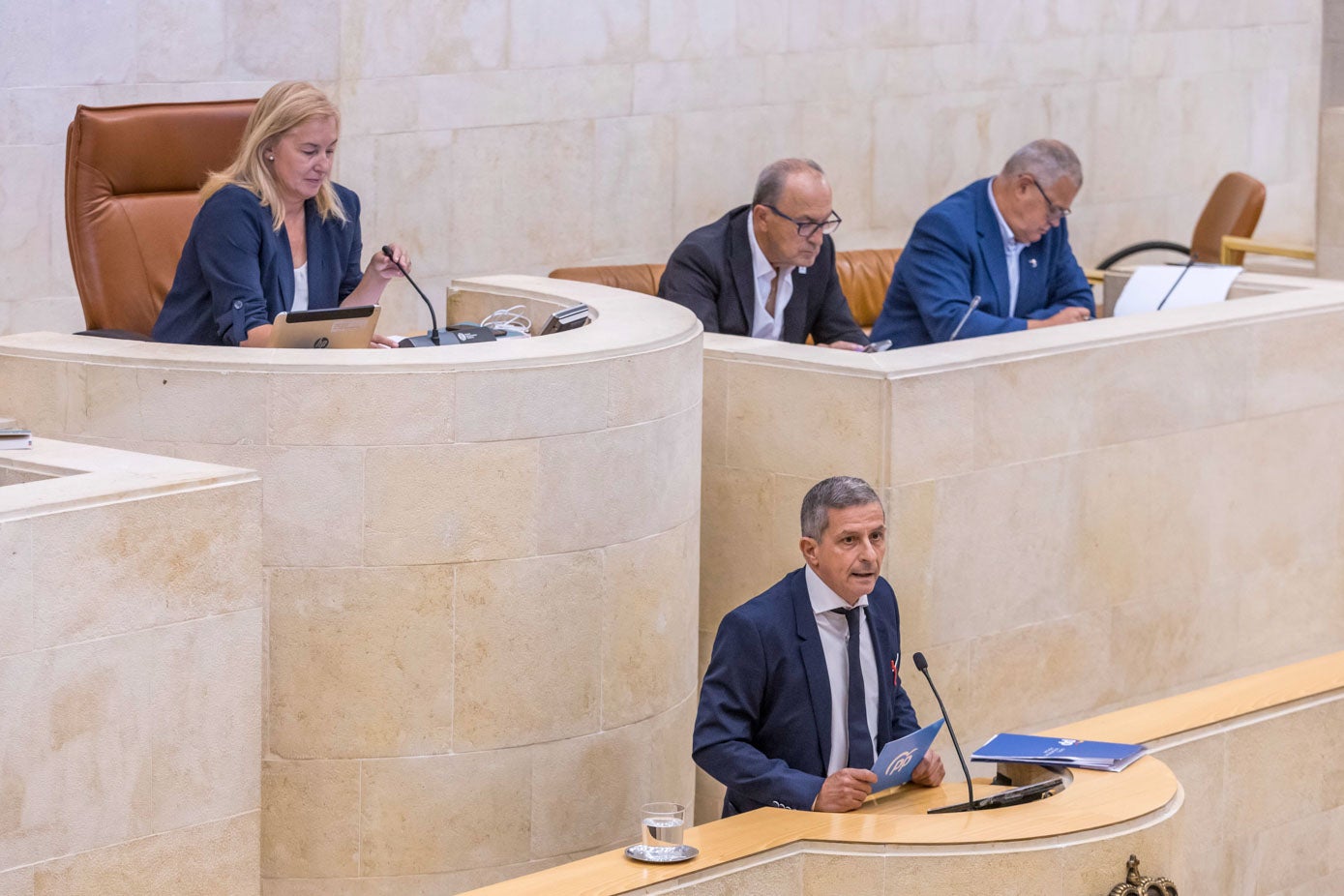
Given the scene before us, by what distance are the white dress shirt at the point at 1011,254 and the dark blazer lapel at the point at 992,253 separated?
0.01m

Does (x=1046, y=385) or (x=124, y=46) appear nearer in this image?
(x=1046, y=385)

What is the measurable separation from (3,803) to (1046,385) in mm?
3319

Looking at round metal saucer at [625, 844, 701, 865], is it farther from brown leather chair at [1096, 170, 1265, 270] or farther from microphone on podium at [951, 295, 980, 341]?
brown leather chair at [1096, 170, 1265, 270]

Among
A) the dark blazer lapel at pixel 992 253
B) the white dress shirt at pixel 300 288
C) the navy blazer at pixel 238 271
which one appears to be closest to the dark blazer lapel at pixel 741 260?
the dark blazer lapel at pixel 992 253

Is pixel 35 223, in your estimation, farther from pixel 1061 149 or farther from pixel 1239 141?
pixel 1239 141

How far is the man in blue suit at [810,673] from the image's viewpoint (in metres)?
4.72

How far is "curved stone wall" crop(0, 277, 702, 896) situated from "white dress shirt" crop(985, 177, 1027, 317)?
1855mm

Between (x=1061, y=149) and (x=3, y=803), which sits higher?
(x=1061, y=149)

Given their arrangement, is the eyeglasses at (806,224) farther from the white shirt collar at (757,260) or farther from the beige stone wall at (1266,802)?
the beige stone wall at (1266,802)

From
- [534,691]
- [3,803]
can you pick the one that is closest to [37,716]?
[3,803]

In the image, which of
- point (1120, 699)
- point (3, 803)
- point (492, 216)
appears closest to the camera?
point (3, 803)

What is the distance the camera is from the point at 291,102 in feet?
17.7

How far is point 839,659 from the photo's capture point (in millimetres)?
4883

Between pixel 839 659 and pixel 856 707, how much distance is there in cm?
11
